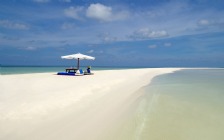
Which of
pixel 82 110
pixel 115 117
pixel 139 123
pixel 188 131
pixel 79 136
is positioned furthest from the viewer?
pixel 82 110

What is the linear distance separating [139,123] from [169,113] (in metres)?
1.40

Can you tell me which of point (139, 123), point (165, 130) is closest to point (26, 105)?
point (139, 123)

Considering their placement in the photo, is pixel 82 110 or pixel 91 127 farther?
pixel 82 110

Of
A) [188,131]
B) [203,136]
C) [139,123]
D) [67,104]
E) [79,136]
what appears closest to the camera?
[79,136]

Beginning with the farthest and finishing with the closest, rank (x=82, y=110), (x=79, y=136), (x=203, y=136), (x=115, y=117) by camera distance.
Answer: (x=82, y=110) < (x=115, y=117) < (x=203, y=136) < (x=79, y=136)

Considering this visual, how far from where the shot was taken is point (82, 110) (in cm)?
511

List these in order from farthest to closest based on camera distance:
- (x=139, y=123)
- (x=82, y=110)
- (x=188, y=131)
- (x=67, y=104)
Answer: (x=67, y=104)
(x=82, y=110)
(x=139, y=123)
(x=188, y=131)

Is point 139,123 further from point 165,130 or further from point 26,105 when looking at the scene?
point 26,105

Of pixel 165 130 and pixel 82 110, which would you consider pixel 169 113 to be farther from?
pixel 82 110

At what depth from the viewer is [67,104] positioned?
5555 mm

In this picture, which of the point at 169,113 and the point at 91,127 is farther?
the point at 169,113

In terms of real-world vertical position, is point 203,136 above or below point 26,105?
below

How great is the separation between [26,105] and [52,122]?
1586mm

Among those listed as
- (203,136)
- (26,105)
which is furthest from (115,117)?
(26,105)
